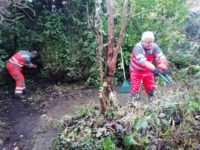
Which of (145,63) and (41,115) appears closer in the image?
(145,63)

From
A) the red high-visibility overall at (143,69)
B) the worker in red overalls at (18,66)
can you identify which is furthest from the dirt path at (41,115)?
the red high-visibility overall at (143,69)

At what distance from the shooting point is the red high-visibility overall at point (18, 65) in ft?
23.9

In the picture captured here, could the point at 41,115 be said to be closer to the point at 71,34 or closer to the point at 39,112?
the point at 39,112

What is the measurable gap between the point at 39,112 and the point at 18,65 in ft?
4.70

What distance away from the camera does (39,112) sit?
659cm

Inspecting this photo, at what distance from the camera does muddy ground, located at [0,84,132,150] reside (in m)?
5.17

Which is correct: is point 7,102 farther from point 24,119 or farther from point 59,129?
point 59,129

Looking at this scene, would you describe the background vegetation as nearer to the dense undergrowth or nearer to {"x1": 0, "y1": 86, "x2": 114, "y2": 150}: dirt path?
{"x1": 0, "y1": 86, "x2": 114, "y2": 150}: dirt path

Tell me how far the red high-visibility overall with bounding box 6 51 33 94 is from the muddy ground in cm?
32

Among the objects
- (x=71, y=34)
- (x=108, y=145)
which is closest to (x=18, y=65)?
(x=71, y=34)

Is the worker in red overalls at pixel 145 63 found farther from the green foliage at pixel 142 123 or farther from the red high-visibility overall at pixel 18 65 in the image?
the red high-visibility overall at pixel 18 65

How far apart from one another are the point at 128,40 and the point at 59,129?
11.5ft

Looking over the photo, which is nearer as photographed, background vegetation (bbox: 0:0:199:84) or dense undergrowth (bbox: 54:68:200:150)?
dense undergrowth (bbox: 54:68:200:150)

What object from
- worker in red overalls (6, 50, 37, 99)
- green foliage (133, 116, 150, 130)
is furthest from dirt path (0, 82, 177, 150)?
green foliage (133, 116, 150, 130)
